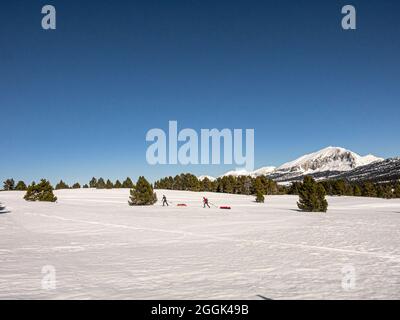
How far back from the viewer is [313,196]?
45594 millimetres

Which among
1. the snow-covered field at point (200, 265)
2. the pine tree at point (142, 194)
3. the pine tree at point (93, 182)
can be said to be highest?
the pine tree at point (93, 182)

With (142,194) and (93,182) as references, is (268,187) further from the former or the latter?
(93,182)

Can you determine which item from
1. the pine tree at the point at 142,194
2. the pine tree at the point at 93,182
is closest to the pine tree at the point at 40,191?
the pine tree at the point at 142,194

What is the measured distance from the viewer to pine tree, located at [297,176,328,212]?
45.5 m

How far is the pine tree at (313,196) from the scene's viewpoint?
45500mm
